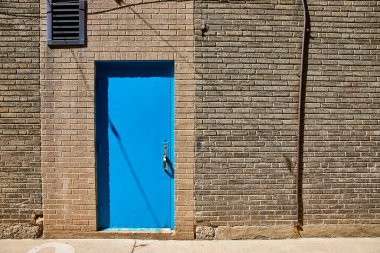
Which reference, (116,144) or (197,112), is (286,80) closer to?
(197,112)

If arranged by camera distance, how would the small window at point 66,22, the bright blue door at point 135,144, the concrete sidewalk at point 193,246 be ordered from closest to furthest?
the concrete sidewalk at point 193,246 → the small window at point 66,22 → the bright blue door at point 135,144

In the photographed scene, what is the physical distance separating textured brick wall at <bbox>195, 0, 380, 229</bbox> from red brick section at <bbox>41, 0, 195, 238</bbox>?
0.58 feet

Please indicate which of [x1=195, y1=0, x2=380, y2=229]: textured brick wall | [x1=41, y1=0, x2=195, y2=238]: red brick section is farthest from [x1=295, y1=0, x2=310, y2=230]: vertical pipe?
[x1=41, y1=0, x2=195, y2=238]: red brick section

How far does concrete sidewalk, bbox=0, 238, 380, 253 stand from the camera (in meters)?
4.23

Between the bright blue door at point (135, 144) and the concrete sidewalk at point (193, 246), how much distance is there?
34 centimetres

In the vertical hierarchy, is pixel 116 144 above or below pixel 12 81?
below

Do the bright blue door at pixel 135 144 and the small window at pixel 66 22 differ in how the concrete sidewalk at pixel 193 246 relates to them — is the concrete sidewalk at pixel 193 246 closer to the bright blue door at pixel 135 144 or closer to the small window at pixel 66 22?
the bright blue door at pixel 135 144

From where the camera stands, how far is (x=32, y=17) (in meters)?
4.47

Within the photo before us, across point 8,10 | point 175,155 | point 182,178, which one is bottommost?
point 182,178

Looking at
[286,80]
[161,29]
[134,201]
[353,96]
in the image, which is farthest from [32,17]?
[353,96]

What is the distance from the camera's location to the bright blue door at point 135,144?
15.0 feet

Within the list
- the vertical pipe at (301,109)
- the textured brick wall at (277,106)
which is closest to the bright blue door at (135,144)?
the textured brick wall at (277,106)

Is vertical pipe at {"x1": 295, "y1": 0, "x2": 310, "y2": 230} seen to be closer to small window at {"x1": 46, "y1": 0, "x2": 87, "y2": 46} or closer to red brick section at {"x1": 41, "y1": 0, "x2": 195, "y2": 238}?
red brick section at {"x1": 41, "y1": 0, "x2": 195, "y2": 238}

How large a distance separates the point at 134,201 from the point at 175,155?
838 mm
